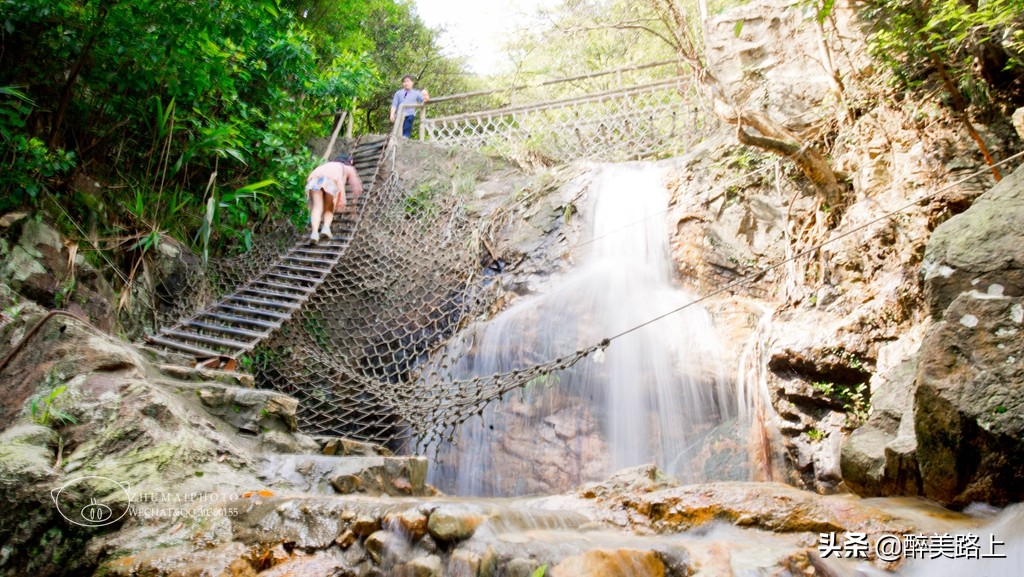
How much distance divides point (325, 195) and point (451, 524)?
389 cm

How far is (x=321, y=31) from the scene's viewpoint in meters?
6.52

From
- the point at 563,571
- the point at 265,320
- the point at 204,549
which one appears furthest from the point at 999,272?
the point at 265,320

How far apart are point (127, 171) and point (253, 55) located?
136 centimetres

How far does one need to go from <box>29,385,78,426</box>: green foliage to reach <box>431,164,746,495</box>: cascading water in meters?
2.29

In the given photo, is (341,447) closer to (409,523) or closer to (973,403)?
(409,523)

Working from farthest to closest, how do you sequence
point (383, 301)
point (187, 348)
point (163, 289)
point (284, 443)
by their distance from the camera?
point (383, 301) → point (163, 289) → point (187, 348) → point (284, 443)

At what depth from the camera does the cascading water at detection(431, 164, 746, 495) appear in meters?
3.62

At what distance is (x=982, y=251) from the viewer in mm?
2014

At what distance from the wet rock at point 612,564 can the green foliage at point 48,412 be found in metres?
1.79

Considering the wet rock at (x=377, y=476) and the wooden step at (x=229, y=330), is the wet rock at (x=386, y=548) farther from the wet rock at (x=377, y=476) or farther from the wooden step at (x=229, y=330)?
the wooden step at (x=229, y=330)

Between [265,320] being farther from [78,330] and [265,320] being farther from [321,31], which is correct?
[321,31]

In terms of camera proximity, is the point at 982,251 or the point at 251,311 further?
the point at 251,311

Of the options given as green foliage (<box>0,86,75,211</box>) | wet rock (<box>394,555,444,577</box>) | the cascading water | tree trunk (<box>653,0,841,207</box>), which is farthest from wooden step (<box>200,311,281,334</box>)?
tree trunk (<box>653,0,841,207</box>)

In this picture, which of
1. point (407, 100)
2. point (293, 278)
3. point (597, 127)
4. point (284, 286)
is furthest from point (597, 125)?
point (284, 286)
